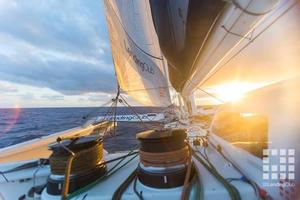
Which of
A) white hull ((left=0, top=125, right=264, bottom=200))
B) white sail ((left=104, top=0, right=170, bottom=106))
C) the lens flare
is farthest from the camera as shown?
white sail ((left=104, top=0, right=170, bottom=106))

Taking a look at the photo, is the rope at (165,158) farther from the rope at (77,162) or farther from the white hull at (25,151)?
the white hull at (25,151)

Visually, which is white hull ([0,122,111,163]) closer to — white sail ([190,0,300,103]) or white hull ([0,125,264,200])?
white hull ([0,125,264,200])

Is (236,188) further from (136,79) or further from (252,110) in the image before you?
(136,79)

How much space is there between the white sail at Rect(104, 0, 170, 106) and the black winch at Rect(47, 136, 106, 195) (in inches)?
91.2

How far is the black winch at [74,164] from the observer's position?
Result: 53.8 inches

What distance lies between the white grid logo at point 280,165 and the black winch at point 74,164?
1.12 m

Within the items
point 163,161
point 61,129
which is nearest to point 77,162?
point 163,161

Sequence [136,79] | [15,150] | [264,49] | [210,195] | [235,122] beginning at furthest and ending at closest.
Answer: [136,79], [15,150], [235,122], [264,49], [210,195]

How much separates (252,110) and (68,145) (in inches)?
51.6

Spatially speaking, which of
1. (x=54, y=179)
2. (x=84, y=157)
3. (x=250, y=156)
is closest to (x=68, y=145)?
(x=84, y=157)

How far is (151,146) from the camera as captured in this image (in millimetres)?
1320

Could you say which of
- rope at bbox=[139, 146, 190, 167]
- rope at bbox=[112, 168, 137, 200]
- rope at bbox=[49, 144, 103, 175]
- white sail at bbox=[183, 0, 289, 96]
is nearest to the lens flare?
white sail at bbox=[183, 0, 289, 96]

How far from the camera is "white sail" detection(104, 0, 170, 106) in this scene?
379 centimetres

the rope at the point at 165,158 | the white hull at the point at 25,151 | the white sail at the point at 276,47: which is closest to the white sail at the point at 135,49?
the white hull at the point at 25,151
